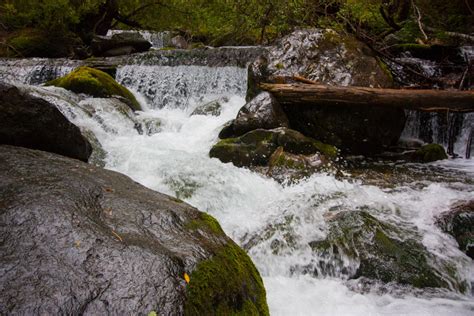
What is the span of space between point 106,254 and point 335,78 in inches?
261

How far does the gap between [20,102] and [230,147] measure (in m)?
3.72

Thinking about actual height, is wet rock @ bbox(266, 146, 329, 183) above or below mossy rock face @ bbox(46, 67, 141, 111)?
below

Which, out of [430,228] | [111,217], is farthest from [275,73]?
[111,217]

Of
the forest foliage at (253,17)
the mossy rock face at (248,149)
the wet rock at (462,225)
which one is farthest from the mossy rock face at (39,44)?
the wet rock at (462,225)

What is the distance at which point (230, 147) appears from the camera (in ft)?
21.6

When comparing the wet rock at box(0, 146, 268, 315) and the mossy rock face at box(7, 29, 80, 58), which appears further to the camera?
the mossy rock face at box(7, 29, 80, 58)

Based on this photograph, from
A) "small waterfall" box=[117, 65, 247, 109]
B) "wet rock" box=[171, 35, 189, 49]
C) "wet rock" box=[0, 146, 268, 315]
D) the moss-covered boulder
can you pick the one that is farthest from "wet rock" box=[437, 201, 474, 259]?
"wet rock" box=[171, 35, 189, 49]

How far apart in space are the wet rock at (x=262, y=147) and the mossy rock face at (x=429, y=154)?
6.53 ft

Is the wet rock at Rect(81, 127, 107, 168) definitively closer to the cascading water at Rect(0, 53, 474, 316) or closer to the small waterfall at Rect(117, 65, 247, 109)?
the cascading water at Rect(0, 53, 474, 316)

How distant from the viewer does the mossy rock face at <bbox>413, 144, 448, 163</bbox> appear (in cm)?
733

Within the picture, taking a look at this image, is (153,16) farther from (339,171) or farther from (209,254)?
(209,254)

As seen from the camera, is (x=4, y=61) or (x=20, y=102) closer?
(x=20, y=102)

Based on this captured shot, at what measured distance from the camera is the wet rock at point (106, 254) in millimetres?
1658

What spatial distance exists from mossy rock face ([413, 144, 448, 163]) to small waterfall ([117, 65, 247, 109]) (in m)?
5.09
